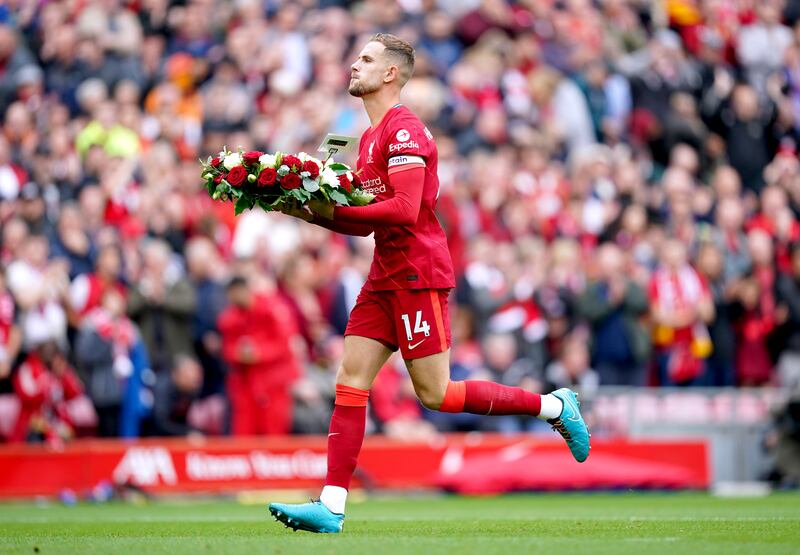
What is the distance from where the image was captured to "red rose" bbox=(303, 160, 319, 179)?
8133mm

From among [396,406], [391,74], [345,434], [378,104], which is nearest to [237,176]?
[378,104]

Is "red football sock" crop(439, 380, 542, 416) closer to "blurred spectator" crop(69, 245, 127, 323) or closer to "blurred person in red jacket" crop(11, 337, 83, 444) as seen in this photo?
"blurred person in red jacket" crop(11, 337, 83, 444)

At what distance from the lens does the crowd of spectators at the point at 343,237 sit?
51.2 feet

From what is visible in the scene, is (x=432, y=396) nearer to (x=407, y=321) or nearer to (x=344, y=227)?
(x=407, y=321)

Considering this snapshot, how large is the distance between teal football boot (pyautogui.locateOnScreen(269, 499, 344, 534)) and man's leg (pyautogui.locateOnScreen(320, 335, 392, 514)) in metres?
0.06

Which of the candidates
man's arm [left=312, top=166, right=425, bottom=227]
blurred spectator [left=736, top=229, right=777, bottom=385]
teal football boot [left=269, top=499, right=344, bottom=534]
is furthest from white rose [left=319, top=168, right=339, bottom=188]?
blurred spectator [left=736, top=229, right=777, bottom=385]

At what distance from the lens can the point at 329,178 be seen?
816 cm

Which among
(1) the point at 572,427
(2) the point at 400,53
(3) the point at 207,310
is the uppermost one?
(2) the point at 400,53

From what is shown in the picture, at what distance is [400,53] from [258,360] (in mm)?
7292

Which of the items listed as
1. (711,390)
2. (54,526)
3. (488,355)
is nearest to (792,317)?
(711,390)

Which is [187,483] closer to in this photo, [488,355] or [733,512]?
[488,355]

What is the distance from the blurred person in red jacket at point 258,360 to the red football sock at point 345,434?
7.21 metres

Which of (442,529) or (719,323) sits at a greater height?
(719,323)

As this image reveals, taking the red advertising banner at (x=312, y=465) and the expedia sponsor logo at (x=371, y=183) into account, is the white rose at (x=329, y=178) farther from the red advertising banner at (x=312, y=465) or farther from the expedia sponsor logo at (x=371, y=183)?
the red advertising banner at (x=312, y=465)
